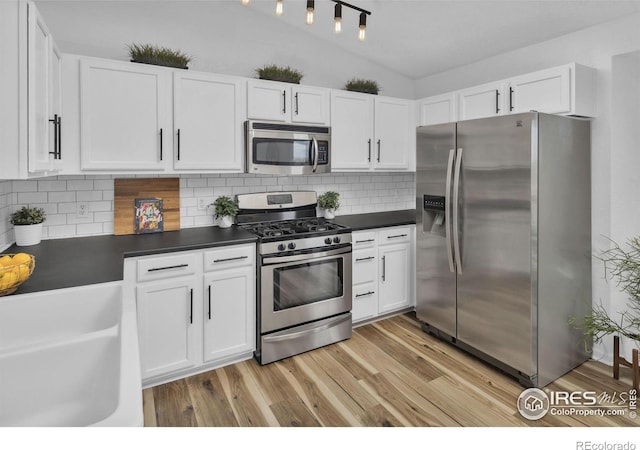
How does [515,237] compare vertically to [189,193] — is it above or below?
below

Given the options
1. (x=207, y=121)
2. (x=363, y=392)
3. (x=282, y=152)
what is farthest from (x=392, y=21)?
(x=363, y=392)

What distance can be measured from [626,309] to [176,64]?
3.77 m

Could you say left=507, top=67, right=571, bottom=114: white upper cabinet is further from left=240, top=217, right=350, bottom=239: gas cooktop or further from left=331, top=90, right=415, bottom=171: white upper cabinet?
left=240, top=217, right=350, bottom=239: gas cooktop

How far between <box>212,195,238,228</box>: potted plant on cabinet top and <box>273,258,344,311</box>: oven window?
692mm

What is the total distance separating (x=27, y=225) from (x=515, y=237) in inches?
127

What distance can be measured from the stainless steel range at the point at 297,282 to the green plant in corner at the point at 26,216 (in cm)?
142

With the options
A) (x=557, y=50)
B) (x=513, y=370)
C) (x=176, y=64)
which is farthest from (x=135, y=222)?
(x=557, y=50)

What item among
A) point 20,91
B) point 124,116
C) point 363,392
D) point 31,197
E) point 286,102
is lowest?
point 363,392

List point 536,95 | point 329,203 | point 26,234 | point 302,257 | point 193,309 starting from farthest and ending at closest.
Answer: point 329,203, point 302,257, point 536,95, point 193,309, point 26,234

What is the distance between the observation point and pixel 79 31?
2818mm

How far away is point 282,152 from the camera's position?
127 inches

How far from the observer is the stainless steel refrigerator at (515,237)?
8.17 feet

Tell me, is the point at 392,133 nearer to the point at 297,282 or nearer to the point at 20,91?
the point at 297,282
